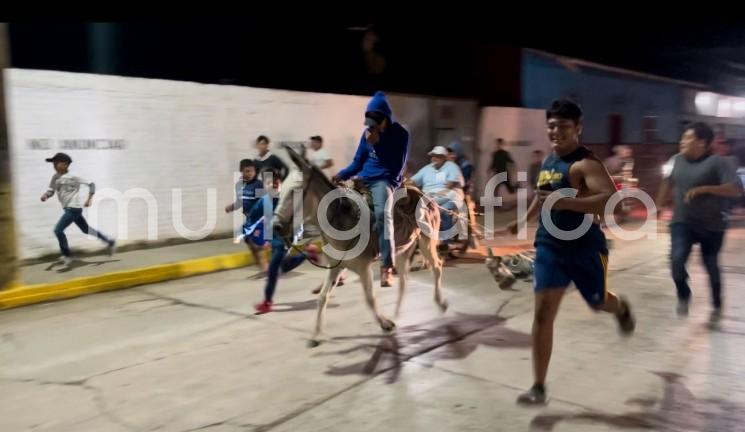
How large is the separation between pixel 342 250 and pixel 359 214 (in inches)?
15.2

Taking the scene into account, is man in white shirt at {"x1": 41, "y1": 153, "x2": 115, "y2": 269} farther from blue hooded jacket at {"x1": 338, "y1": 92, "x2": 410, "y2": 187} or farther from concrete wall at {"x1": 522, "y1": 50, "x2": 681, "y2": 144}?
concrete wall at {"x1": 522, "y1": 50, "x2": 681, "y2": 144}

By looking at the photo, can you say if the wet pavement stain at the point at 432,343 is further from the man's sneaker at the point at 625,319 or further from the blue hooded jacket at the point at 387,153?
the blue hooded jacket at the point at 387,153

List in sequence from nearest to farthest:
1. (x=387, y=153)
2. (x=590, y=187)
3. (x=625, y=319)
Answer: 1. (x=590, y=187)
2. (x=625, y=319)
3. (x=387, y=153)

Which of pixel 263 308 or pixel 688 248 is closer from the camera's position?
pixel 688 248

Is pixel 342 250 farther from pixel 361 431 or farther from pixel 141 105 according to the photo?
pixel 141 105

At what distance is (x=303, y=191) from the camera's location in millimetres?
5898

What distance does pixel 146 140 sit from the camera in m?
11.2

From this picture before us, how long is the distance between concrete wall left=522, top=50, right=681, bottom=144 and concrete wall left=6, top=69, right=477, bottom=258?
31.5 ft

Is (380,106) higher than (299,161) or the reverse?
higher

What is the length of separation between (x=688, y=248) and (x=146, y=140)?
8.67 metres

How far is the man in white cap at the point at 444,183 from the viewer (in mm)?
9883

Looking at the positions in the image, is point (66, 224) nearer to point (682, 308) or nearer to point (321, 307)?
point (321, 307)

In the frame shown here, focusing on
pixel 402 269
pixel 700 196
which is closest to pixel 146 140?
pixel 402 269

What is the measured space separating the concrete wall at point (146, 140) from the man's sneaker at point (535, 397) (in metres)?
7.03
